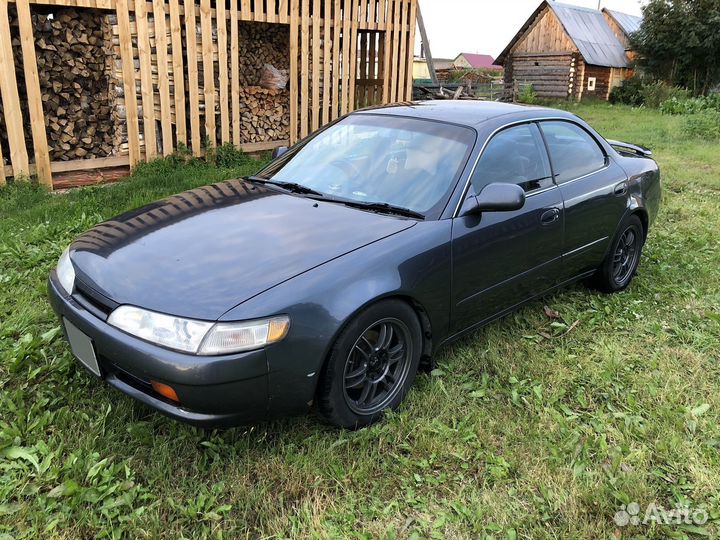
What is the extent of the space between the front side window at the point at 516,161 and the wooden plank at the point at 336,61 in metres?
5.99

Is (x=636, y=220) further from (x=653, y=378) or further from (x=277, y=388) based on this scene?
(x=277, y=388)

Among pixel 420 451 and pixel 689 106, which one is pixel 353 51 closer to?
pixel 420 451

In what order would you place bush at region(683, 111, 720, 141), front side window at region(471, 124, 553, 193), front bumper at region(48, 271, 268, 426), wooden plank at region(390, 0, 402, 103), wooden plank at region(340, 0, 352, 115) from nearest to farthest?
front bumper at region(48, 271, 268, 426)
front side window at region(471, 124, 553, 193)
wooden plank at region(340, 0, 352, 115)
wooden plank at region(390, 0, 402, 103)
bush at region(683, 111, 720, 141)

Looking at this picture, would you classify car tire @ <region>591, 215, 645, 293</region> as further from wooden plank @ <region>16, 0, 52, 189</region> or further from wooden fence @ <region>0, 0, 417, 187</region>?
wooden plank @ <region>16, 0, 52, 189</region>

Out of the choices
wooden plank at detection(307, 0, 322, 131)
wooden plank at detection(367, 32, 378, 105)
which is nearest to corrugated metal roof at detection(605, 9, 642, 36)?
wooden plank at detection(367, 32, 378, 105)

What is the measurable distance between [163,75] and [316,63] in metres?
2.53

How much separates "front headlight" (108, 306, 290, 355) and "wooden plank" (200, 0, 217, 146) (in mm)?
5934

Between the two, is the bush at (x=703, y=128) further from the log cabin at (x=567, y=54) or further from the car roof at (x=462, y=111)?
the log cabin at (x=567, y=54)

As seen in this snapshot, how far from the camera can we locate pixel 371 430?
9.21 feet

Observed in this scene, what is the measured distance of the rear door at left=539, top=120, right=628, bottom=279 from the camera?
3.90m

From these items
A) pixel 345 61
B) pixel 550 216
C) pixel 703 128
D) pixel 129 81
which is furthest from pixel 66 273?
pixel 703 128

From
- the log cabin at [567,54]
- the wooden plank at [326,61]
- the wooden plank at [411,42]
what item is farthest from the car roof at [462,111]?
the log cabin at [567,54]

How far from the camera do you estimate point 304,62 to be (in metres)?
8.72

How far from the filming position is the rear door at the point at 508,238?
317 cm
